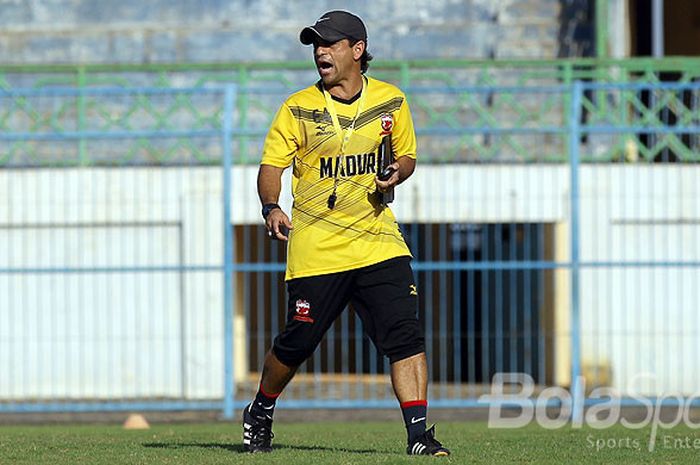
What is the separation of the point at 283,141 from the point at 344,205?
0.42 meters

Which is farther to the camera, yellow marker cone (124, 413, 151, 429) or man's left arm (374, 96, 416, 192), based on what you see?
yellow marker cone (124, 413, 151, 429)

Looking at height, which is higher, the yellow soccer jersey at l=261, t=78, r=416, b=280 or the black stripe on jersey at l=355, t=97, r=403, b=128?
the black stripe on jersey at l=355, t=97, r=403, b=128

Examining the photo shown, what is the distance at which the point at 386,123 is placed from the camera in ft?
25.9

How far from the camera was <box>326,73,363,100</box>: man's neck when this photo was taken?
7.87 meters

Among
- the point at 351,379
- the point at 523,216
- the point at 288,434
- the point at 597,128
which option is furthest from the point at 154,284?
the point at 288,434

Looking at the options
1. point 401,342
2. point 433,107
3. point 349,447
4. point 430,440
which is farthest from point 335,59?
point 433,107

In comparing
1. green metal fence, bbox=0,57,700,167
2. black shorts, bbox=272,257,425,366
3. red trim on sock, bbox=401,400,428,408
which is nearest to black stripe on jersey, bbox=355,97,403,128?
black shorts, bbox=272,257,425,366

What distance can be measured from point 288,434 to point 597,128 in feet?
14.8

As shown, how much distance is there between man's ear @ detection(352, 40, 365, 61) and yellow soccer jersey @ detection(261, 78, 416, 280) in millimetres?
186

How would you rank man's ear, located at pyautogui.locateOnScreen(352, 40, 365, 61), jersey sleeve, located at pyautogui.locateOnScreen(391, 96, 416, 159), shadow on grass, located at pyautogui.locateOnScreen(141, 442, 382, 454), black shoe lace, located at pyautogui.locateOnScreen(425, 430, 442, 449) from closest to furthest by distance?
black shoe lace, located at pyautogui.locateOnScreen(425, 430, 442, 449)
man's ear, located at pyautogui.locateOnScreen(352, 40, 365, 61)
jersey sleeve, located at pyautogui.locateOnScreen(391, 96, 416, 159)
shadow on grass, located at pyautogui.locateOnScreen(141, 442, 382, 454)

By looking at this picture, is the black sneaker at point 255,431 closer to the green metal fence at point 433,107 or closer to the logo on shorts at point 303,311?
the logo on shorts at point 303,311

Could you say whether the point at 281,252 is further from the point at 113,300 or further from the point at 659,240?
the point at 659,240

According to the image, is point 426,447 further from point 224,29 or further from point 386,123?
point 224,29

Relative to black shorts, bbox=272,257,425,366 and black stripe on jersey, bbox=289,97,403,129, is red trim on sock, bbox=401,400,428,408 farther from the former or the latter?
black stripe on jersey, bbox=289,97,403,129
